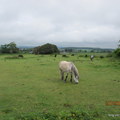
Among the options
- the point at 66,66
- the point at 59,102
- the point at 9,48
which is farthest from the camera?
the point at 9,48

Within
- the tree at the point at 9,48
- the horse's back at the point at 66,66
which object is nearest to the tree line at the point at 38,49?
the tree at the point at 9,48

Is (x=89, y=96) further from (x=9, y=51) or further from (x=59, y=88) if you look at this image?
(x=9, y=51)

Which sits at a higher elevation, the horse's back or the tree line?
the tree line

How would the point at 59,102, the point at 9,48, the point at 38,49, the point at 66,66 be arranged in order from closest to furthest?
the point at 59,102 < the point at 66,66 < the point at 38,49 < the point at 9,48

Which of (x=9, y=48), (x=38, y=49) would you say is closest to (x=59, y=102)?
(x=38, y=49)

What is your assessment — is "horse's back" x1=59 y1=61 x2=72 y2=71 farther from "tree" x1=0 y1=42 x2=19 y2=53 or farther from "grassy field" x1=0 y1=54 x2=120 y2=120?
"tree" x1=0 y1=42 x2=19 y2=53

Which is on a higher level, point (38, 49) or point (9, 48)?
point (9, 48)

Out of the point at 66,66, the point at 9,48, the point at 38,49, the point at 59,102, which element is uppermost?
the point at 9,48

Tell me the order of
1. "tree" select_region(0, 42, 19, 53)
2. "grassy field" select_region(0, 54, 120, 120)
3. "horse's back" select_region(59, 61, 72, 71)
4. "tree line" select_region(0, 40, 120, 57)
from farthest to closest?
"tree" select_region(0, 42, 19, 53)
"tree line" select_region(0, 40, 120, 57)
"horse's back" select_region(59, 61, 72, 71)
"grassy field" select_region(0, 54, 120, 120)

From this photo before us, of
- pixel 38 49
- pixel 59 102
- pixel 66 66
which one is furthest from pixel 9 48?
pixel 59 102

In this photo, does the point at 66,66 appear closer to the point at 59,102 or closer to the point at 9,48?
the point at 59,102

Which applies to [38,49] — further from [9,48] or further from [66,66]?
[66,66]

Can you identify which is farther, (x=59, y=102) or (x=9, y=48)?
(x=9, y=48)

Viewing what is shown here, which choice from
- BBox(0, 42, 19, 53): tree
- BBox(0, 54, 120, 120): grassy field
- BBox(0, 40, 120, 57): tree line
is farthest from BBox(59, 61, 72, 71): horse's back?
BBox(0, 42, 19, 53): tree
